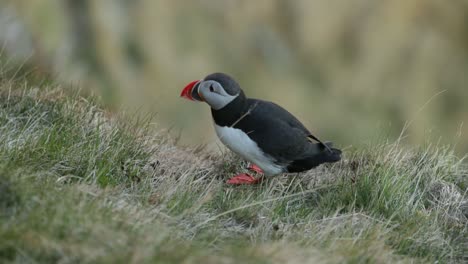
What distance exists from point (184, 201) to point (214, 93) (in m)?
1.10

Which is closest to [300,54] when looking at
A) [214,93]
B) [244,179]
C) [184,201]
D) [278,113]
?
[278,113]

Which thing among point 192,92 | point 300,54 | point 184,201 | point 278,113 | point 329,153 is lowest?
point 300,54

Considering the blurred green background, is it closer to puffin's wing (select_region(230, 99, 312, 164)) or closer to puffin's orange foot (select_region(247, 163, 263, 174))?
puffin's orange foot (select_region(247, 163, 263, 174))

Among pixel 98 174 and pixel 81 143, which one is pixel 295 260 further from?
pixel 81 143

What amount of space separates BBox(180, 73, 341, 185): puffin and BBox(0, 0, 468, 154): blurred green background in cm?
1123

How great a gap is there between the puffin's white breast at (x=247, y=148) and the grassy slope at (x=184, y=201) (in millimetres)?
145

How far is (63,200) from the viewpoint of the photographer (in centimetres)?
374

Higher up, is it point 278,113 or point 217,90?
point 217,90

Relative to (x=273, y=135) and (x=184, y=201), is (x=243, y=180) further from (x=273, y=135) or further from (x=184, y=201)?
(x=184, y=201)

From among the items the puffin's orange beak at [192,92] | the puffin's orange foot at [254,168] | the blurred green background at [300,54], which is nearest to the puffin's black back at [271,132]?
the puffin's orange beak at [192,92]

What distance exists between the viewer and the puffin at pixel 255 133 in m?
5.35

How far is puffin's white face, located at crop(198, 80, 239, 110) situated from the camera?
5328 mm

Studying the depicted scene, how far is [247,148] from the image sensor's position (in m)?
5.35

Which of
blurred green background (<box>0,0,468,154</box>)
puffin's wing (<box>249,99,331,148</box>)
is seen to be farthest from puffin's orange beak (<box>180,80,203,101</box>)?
blurred green background (<box>0,0,468,154</box>)
